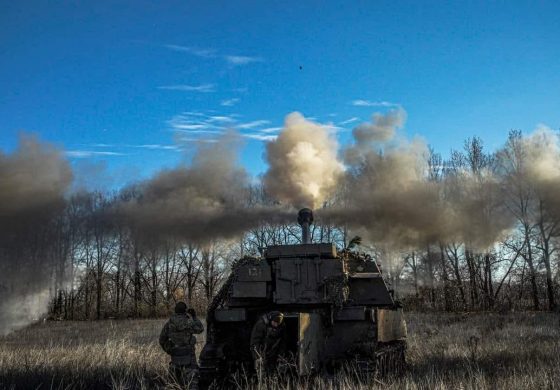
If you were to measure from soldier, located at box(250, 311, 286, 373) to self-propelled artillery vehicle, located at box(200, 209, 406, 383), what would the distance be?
61cm

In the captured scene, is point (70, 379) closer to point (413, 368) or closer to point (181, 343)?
point (181, 343)

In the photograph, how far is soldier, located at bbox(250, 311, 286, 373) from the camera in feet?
30.0

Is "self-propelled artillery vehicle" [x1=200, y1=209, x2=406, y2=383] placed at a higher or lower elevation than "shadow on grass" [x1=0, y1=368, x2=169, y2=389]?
higher

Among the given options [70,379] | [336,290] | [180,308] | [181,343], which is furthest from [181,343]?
[336,290]

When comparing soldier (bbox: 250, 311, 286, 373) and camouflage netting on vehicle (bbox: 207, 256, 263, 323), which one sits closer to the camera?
soldier (bbox: 250, 311, 286, 373)

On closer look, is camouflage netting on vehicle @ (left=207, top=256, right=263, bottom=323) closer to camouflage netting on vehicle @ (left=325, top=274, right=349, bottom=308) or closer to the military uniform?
the military uniform

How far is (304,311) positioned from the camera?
1068 cm

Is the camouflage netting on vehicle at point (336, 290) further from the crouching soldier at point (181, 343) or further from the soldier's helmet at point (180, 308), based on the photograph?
the soldier's helmet at point (180, 308)

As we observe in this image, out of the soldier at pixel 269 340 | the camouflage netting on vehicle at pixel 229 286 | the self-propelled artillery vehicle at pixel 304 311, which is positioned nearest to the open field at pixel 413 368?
the soldier at pixel 269 340

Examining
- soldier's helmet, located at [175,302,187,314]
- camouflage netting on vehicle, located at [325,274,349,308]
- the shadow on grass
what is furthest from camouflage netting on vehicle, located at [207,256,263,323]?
the shadow on grass

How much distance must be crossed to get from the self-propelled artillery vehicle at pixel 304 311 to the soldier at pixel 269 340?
61cm

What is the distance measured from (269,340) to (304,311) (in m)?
1.54

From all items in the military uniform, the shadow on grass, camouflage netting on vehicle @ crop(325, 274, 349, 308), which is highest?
camouflage netting on vehicle @ crop(325, 274, 349, 308)

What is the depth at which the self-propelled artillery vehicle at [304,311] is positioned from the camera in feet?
33.2
